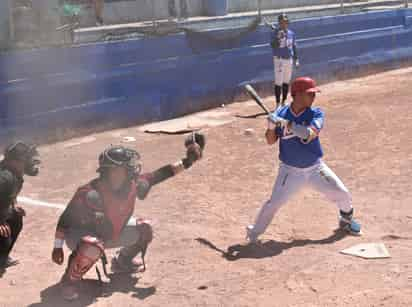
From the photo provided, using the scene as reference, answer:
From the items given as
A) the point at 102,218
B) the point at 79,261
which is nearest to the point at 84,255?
the point at 79,261

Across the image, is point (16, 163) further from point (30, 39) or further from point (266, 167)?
point (30, 39)

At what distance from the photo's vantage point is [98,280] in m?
6.38

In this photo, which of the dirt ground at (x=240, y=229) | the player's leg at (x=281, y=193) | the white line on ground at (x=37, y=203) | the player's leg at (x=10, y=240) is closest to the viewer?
the dirt ground at (x=240, y=229)

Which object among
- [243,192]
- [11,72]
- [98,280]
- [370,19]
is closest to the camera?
[98,280]

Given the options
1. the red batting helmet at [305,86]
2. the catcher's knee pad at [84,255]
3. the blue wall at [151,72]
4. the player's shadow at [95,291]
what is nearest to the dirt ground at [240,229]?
the player's shadow at [95,291]

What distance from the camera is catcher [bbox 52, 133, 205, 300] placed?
5.94 m

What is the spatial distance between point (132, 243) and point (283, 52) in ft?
31.3

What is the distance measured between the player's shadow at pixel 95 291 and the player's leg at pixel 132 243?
0.38ft

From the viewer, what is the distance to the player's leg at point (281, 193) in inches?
283

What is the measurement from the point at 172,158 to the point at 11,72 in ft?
9.86

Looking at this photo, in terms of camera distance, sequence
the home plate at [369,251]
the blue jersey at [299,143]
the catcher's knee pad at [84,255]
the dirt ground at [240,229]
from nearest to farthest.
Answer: the catcher's knee pad at [84,255] → the dirt ground at [240,229] → the home plate at [369,251] → the blue jersey at [299,143]

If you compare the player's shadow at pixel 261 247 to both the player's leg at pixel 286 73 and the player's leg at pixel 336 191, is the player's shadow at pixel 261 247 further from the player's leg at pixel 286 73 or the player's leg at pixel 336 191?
the player's leg at pixel 286 73

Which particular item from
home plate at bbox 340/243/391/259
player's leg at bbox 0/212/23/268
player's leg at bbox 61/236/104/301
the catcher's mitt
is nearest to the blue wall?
player's leg at bbox 0/212/23/268

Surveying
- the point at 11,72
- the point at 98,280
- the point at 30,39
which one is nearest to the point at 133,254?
the point at 98,280
